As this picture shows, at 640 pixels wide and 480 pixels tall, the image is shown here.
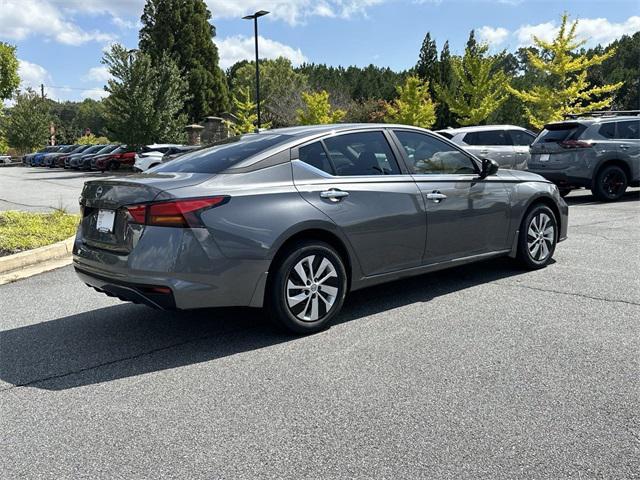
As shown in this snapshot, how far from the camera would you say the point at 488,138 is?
1455cm

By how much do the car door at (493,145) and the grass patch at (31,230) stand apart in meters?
9.07

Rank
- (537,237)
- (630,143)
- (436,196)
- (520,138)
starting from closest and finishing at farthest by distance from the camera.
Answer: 1. (436,196)
2. (537,237)
3. (630,143)
4. (520,138)

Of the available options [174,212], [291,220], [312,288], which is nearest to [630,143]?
[312,288]

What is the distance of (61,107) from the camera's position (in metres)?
135

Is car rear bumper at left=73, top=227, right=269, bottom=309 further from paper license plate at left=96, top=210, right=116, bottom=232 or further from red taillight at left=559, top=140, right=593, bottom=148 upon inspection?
red taillight at left=559, top=140, right=593, bottom=148

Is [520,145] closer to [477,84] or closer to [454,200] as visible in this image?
[454,200]

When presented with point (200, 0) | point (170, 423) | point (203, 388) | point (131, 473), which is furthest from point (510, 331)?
point (200, 0)

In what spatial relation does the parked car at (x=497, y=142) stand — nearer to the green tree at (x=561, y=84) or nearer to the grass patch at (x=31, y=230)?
the grass patch at (x=31, y=230)

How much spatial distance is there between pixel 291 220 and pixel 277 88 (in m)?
56.3

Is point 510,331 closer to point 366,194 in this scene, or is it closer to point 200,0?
point 366,194

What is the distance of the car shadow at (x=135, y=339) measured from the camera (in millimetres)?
3986

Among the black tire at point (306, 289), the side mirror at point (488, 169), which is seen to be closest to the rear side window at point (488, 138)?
the side mirror at point (488, 169)

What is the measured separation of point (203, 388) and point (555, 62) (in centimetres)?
2889

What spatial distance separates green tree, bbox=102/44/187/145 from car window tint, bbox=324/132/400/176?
92.9 ft
